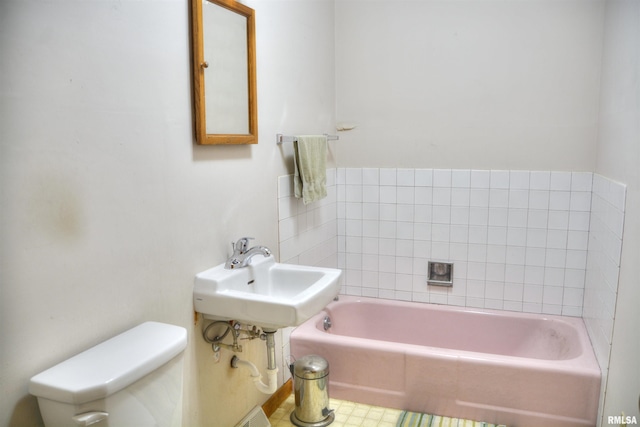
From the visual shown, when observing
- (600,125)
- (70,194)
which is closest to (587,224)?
(600,125)

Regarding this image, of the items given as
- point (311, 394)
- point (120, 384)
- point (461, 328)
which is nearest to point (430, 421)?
point (311, 394)

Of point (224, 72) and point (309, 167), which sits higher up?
point (224, 72)

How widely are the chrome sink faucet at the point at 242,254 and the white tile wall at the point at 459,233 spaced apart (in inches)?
17.8

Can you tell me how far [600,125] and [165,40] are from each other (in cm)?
225

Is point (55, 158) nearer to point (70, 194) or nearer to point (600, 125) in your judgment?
point (70, 194)

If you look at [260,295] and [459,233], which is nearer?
[260,295]

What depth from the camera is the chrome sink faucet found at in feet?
6.79

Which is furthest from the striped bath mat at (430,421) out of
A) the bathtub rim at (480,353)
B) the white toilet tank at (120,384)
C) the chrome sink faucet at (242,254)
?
the white toilet tank at (120,384)

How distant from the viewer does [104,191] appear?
4.90 ft

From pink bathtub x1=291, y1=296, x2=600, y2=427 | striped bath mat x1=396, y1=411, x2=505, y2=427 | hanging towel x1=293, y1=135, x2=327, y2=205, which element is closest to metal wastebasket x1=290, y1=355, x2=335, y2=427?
pink bathtub x1=291, y1=296, x2=600, y2=427

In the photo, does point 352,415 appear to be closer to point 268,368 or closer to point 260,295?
point 268,368

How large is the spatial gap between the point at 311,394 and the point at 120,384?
1.31 meters

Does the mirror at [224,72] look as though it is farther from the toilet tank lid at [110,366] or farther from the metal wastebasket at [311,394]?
the metal wastebasket at [311,394]

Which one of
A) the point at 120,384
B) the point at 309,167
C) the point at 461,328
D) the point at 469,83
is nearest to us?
the point at 120,384
